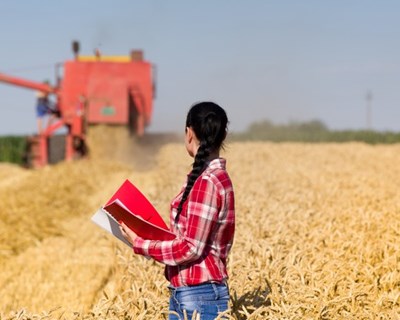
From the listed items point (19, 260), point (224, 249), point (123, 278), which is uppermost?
point (224, 249)

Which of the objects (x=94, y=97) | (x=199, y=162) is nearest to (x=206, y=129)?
(x=199, y=162)

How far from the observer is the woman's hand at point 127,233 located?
124 inches

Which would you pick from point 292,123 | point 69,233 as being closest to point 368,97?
point 292,123

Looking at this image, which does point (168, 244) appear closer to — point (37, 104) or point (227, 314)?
point (227, 314)

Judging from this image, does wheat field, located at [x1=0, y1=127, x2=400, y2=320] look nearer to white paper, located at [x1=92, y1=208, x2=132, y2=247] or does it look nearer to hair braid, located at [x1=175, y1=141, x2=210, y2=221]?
white paper, located at [x1=92, y1=208, x2=132, y2=247]

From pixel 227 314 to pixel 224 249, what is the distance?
28cm

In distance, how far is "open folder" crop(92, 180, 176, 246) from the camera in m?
3.08

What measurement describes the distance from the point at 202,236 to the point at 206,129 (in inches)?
17.7

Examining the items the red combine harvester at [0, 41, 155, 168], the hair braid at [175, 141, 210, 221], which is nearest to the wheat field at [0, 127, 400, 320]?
the hair braid at [175, 141, 210, 221]

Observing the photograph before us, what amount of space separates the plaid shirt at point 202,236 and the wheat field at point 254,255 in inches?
9.9

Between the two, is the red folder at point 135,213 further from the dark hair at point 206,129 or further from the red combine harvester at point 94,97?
the red combine harvester at point 94,97

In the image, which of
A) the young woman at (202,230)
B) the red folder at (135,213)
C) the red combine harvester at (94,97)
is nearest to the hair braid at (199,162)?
the young woman at (202,230)

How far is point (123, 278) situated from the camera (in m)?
4.90

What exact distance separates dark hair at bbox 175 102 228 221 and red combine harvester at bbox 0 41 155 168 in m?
16.0
